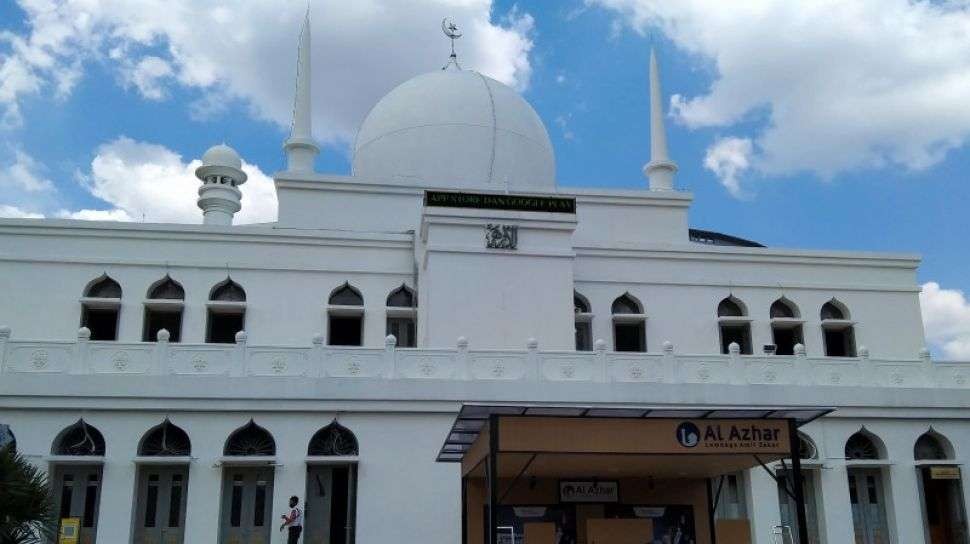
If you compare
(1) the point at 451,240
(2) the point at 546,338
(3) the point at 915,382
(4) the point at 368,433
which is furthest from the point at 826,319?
(4) the point at 368,433

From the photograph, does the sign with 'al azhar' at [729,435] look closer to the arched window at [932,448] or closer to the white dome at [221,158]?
the arched window at [932,448]

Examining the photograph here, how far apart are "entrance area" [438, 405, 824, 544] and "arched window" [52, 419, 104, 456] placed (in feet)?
23.1

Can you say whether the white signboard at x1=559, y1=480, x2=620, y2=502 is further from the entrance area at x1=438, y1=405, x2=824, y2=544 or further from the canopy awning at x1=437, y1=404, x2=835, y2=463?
the canopy awning at x1=437, y1=404, x2=835, y2=463

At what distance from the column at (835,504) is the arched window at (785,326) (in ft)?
18.1

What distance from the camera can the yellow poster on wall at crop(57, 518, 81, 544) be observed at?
58.7 ft

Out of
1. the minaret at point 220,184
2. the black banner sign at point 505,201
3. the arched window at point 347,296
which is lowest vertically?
the arched window at point 347,296

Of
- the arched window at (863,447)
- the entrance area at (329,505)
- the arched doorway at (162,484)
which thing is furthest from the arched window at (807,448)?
the arched doorway at (162,484)

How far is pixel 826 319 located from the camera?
26703mm

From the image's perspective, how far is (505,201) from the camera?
78.6 ft

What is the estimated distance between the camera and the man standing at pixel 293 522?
18547 mm

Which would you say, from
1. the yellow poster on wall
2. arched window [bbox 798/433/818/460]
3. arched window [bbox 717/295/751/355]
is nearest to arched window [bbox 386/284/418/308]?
arched window [bbox 717/295/751/355]

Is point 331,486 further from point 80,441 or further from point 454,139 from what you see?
point 454,139

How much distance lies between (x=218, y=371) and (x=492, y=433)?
9.04 metres

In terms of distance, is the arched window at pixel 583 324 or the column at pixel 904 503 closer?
the column at pixel 904 503
